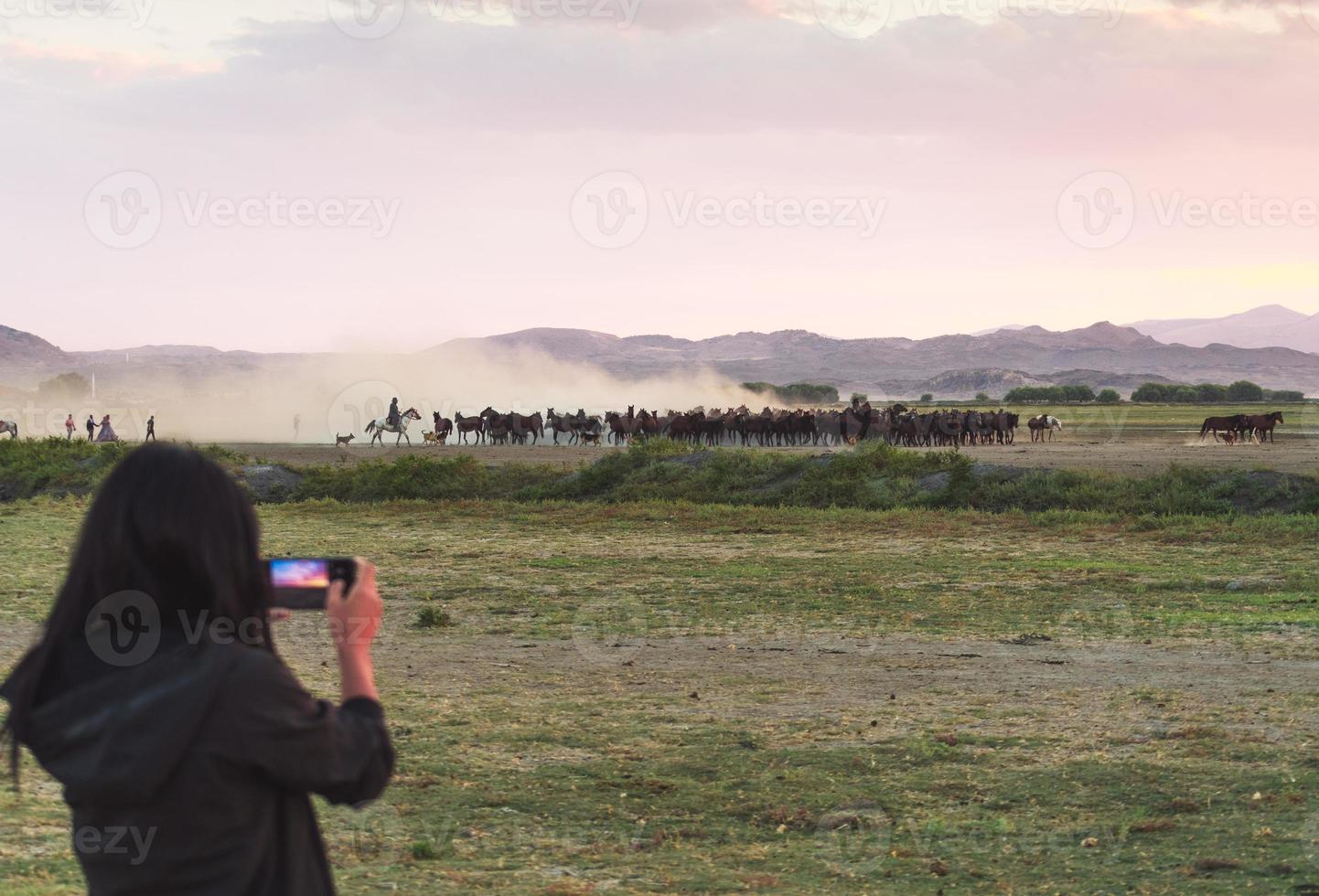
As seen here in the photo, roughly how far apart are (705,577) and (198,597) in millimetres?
15767

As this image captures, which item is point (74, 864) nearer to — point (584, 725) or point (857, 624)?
point (584, 725)

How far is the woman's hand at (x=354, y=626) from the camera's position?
3129 mm

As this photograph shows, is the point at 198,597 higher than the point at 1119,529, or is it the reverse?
the point at 198,597

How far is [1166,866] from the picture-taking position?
22.3 ft

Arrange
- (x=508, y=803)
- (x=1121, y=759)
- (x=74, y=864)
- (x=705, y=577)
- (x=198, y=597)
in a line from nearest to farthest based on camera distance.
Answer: (x=198, y=597) → (x=74, y=864) → (x=508, y=803) → (x=1121, y=759) → (x=705, y=577)

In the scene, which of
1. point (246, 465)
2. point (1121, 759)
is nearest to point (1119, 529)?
point (1121, 759)

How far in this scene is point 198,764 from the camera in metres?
2.88

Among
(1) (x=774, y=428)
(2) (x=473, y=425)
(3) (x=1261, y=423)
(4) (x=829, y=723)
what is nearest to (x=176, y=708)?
(4) (x=829, y=723)

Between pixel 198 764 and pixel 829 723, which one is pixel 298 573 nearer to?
pixel 198 764

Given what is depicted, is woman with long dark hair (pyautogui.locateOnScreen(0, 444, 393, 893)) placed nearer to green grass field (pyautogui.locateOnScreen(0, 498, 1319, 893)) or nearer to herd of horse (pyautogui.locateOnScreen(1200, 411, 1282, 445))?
green grass field (pyautogui.locateOnScreen(0, 498, 1319, 893))

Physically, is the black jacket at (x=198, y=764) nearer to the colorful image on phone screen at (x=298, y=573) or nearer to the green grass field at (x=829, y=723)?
the colorful image on phone screen at (x=298, y=573)

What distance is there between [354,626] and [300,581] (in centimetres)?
15

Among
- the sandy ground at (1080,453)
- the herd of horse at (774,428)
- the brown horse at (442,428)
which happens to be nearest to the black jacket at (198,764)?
the sandy ground at (1080,453)

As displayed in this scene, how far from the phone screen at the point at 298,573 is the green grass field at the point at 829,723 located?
359 cm
